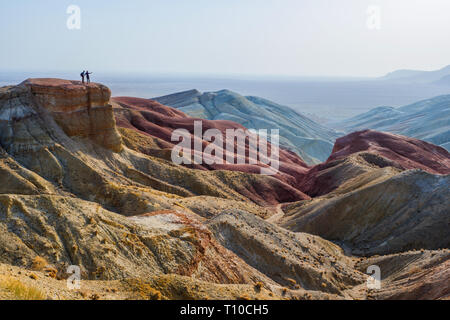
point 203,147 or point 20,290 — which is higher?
point 20,290

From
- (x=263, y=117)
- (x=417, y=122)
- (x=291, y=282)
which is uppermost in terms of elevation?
(x=263, y=117)

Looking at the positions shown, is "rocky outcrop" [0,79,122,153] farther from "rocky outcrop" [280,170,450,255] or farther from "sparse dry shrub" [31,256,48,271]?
"rocky outcrop" [280,170,450,255]

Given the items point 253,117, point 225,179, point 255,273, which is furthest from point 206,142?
point 253,117

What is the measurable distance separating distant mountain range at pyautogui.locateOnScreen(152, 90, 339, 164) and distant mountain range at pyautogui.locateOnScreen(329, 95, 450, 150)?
25453mm

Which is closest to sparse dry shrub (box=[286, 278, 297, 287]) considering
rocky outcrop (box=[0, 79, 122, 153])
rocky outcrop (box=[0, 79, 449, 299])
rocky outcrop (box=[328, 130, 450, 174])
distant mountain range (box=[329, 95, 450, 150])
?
rocky outcrop (box=[0, 79, 449, 299])

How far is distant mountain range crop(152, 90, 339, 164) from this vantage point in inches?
4761

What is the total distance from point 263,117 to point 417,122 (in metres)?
58.8

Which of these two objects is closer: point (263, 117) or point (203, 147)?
point (203, 147)

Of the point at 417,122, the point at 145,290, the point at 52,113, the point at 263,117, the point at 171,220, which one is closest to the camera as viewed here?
the point at 145,290

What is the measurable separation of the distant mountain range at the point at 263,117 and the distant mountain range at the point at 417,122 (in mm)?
25453

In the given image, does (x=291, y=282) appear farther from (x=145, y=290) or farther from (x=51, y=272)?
(x=51, y=272)

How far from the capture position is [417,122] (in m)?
144

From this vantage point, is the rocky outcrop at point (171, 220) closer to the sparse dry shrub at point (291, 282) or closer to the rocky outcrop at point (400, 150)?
the sparse dry shrub at point (291, 282)

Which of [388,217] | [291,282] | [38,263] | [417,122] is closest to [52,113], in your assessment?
[38,263]
